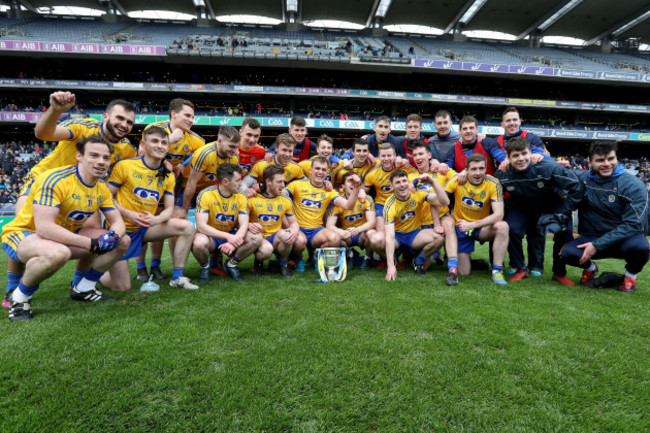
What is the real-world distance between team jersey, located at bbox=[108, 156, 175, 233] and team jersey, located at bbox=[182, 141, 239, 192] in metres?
0.59

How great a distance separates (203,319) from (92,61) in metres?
29.9

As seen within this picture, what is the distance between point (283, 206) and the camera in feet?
14.8

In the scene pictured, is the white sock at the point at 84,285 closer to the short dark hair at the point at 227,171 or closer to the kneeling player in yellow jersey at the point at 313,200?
the short dark hair at the point at 227,171

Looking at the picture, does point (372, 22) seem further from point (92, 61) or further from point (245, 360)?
point (245, 360)

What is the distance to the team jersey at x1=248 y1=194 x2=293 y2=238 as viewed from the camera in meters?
4.46

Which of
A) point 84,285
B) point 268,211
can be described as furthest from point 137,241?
point 268,211

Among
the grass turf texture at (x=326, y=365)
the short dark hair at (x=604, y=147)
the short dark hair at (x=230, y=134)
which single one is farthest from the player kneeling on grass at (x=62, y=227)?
the short dark hair at (x=604, y=147)

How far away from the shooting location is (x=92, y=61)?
78.2 ft

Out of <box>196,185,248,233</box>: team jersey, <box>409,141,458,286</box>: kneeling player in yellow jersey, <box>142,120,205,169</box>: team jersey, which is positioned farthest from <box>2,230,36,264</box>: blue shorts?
<box>409,141,458,286</box>: kneeling player in yellow jersey

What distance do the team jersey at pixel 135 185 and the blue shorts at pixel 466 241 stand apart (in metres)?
4.09

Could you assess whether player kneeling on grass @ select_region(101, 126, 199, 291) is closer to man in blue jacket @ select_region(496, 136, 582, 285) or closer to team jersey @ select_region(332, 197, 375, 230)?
team jersey @ select_region(332, 197, 375, 230)

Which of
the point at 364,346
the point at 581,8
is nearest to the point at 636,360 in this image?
the point at 364,346

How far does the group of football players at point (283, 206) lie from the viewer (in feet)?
9.71

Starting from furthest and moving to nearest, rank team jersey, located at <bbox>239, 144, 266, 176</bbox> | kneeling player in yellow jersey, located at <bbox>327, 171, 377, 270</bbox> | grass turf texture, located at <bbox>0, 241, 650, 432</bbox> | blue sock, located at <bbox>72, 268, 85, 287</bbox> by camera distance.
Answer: team jersey, located at <bbox>239, 144, 266, 176</bbox> → kneeling player in yellow jersey, located at <bbox>327, 171, 377, 270</bbox> → blue sock, located at <bbox>72, 268, 85, 287</bbox> → grass turf texture, located at <bbox>0, 241, 650, 432</bbox>
